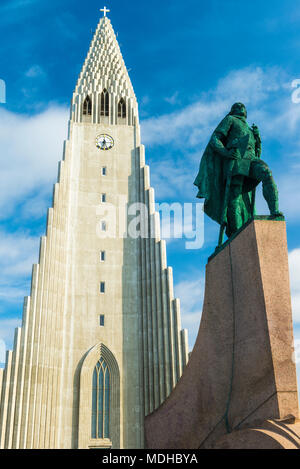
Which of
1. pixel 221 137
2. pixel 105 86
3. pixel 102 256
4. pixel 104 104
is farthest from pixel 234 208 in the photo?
pixel 105 86

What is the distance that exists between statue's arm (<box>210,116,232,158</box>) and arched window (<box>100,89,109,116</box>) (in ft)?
89.7

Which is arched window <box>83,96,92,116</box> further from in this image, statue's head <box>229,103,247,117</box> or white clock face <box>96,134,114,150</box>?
statue's head <box>229,103,247,117</box>

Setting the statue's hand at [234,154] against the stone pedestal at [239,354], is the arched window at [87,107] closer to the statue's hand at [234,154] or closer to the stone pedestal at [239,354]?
the statue's hand at [234,154]

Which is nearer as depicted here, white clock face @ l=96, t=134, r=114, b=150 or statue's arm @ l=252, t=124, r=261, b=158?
statue's arm @ l=252, t=124, r=261, b=158

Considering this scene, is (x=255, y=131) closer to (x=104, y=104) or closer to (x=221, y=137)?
(x=221, y=137)

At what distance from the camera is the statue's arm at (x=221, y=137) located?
431 inches

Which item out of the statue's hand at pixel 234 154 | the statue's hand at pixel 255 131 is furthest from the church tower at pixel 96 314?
the statue's hand at pixel 234 154

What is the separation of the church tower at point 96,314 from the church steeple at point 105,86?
358mm

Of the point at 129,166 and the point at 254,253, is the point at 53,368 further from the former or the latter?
the point at 254,253

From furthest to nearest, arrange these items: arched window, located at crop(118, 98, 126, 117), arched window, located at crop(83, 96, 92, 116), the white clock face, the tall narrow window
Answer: arched window, located at crop(118, 98, 126, 117) < arched window, located at crop(83, 96, 92, 116) < the white clock face < the tall narrow window

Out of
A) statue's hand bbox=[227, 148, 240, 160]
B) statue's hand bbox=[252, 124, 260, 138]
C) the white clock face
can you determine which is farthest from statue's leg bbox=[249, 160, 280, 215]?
the white clock face

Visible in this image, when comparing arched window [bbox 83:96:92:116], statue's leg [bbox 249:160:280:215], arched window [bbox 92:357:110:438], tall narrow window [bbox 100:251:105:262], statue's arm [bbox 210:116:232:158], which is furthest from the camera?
arched window [bbox 83:96:92:116]

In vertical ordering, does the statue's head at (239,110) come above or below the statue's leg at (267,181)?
above

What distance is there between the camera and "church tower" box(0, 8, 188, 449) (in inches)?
1040
